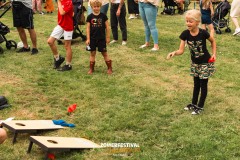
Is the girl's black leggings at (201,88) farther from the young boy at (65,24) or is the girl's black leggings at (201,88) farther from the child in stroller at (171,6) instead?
the child in stroller at (171,6)

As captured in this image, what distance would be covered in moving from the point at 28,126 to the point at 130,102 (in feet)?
5.34

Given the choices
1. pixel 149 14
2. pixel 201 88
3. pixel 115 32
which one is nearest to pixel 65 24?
pixel 149 14

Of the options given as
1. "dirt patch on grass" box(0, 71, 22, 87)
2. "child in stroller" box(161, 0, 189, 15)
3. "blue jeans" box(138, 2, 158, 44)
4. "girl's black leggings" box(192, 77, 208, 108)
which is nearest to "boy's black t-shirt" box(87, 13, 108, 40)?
"dirt patch on grass" box(0, 71, 22, 87)

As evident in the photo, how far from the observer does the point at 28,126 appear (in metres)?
4.17

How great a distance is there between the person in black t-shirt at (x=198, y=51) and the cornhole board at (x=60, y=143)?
1.53 m

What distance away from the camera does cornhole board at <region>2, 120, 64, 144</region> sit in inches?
159

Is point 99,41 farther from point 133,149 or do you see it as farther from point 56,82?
point 133,149

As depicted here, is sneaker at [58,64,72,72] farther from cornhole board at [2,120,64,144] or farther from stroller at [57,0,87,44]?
cornhole board at [2,120,64,144]

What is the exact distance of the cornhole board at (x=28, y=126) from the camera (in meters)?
4.03

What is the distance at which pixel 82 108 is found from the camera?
5023 millimetres

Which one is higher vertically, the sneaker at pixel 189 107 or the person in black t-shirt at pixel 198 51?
the person in black t-shirt at pixel 198 51

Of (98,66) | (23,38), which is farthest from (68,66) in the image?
(23,38)

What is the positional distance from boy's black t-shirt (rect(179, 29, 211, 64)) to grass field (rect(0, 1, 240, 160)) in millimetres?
754

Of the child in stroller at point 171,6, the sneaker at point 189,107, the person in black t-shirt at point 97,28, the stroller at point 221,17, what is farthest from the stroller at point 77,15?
the child in stroller at point 171,6
